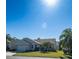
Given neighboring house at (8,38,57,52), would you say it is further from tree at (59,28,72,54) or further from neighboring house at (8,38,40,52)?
tree at (59,28,72,54)

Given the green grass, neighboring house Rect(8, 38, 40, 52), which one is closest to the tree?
the green grass

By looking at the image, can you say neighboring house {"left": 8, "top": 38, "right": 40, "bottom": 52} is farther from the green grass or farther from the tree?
the tree

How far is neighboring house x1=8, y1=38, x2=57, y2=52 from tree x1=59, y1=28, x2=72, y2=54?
0.11 metres

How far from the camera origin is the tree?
194 centimetres

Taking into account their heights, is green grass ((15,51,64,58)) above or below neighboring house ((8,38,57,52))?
below

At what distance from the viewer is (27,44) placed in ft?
6.58

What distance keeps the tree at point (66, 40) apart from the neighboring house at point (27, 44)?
0.11 metres

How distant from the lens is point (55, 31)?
6.49 ft

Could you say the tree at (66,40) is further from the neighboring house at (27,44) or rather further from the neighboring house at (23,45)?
the neighboring house at (23,45)

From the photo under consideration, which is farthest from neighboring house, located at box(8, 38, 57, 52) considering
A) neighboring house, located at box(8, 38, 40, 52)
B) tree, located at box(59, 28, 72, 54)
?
tree, located at box(59, 28, 72, 54)

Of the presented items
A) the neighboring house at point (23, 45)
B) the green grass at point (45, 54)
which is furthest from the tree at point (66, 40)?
the neighboring house at point (23, 45)

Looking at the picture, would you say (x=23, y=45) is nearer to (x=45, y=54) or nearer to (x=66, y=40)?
(x=45, y=54)

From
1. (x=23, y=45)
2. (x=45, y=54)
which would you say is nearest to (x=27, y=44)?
(x=23, y=45)
